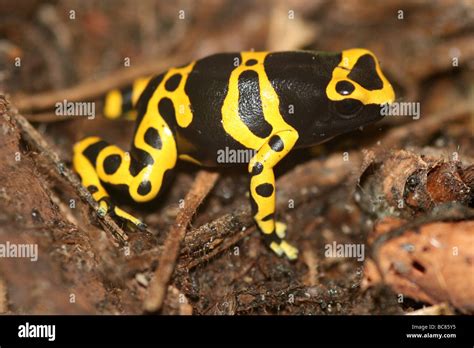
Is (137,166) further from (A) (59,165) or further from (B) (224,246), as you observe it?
(B) (224,246)

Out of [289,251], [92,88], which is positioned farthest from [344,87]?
[92,88]

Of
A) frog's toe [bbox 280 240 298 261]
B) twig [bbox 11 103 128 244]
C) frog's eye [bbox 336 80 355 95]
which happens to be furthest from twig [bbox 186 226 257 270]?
frog's eye [bbox 336 80 355 95]

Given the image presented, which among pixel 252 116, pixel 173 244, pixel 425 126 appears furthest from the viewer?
pixel 425 126

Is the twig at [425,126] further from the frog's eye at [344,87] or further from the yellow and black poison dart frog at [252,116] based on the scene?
the frog's eye at [344,87]

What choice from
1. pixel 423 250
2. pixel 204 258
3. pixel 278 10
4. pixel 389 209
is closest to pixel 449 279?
pixel 423 250

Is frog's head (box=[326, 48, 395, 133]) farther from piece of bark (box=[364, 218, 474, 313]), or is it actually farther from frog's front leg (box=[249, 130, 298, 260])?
piece of bark (box=[364, 218, 474, 313])

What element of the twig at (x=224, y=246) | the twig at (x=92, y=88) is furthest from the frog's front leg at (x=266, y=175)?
the twig at (x=92, y=88)
